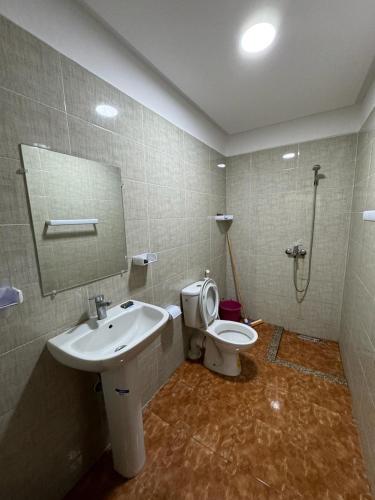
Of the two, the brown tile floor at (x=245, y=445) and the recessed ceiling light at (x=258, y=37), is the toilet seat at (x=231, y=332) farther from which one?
the recessed ceiling light at (x=258, y=37)

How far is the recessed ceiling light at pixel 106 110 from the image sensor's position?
1121 mm

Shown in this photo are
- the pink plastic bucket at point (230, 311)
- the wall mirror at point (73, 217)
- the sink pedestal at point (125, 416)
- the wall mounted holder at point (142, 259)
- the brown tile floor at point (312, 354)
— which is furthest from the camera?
the pink plastic bucket at point (230, 311)

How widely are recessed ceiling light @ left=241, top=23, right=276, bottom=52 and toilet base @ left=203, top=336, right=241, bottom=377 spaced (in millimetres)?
2181

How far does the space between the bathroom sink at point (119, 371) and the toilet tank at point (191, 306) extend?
627 mm

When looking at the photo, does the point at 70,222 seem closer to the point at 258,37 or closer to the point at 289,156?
the point at 258,37

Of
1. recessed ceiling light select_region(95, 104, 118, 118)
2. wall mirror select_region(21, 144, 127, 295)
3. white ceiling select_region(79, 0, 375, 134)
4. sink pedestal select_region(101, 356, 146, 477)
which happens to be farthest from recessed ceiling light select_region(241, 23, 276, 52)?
sink pedestal select_region(101, 356, 146, 477)

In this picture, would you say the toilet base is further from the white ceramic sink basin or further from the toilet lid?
the white ceramic sink basin


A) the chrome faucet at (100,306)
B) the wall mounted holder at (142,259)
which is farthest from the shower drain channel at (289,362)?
the chrome faucet at (100,306)

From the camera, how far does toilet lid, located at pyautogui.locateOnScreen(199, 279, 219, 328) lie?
1.85 metres

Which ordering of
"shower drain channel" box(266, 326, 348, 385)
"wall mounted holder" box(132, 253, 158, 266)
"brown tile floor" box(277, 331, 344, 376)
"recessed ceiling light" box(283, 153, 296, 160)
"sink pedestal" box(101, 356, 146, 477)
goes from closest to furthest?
"sink pedestal" box(101, 356, 146, 477) → "wall mounted holder" box(132, 253, 158, 266) → "shower drain channel" box(266, 326, 348, 385) → "brown tile floor" box(277, 331, 344, 376) → "recessed ceiling light" box(283, 153, 296, 160)

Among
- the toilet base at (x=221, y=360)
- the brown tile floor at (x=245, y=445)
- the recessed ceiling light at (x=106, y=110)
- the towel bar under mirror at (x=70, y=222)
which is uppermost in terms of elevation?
the recessed ceiling light at (x=106, y=110)

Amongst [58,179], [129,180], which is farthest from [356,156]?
[58,179]

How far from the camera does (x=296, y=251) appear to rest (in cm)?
228

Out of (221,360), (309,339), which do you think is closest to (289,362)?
(309,339)
